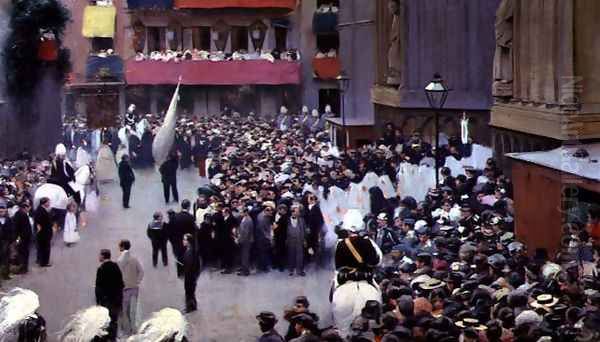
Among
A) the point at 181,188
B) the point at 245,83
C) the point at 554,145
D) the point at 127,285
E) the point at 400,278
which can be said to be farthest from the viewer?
the point at 245,83

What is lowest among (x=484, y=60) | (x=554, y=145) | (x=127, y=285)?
(x=127, y=285)

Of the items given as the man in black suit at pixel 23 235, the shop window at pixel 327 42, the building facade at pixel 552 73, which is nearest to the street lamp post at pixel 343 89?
the shop window at pixel 327 42

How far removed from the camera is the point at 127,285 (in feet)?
44.3

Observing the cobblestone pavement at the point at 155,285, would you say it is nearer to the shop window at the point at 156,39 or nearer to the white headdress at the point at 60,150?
the white headdress at the point at 60,150

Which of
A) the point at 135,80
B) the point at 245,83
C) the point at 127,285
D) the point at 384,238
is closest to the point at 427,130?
the point at 245,83

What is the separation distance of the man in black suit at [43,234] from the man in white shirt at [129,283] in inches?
99.7

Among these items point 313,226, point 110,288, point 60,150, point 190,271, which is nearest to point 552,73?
point 313,226

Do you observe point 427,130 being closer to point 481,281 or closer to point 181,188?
point 181,188

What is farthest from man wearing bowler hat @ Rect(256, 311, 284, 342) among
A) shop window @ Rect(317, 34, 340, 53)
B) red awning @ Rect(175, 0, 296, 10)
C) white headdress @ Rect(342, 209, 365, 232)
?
shop window @ Rect(317, 34, 340, 53)

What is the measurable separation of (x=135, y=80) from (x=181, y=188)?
2137 millimetres

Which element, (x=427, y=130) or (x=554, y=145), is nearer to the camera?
(x=554, y=145)

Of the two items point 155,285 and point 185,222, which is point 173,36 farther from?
point 155,285

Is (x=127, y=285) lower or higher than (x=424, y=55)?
lower

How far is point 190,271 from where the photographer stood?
49.4ft
